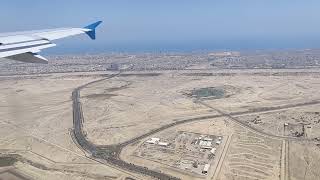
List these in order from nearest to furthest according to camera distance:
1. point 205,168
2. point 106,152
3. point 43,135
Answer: point 205,168
point 106,152
point 43,135

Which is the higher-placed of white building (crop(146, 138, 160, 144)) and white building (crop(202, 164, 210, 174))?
white building (crop(146, 138, 160, 144))

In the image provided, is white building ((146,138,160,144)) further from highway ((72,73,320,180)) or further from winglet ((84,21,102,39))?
winglet ((84,21,102,39))

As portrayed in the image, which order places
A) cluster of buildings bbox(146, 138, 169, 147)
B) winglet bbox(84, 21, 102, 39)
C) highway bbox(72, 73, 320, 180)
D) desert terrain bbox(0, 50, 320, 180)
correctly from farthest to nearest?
cluster of buildings bbox(146, 138, 169, 147) < highway bbox(72, 73, 320, 180) < desert terrain bbox(0, 50, 320, 180) < winglet bbox(84, 21, 102, 39)

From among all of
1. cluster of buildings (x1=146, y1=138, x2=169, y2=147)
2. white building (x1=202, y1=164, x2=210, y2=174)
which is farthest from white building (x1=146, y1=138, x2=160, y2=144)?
white building (x1=202, y1=164, x2=210, y2=174)

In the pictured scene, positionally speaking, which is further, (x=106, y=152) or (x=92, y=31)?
(x=106, y=152)

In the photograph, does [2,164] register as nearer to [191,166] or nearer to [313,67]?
[191,166]

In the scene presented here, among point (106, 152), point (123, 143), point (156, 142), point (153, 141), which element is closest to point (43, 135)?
point (106, 152)

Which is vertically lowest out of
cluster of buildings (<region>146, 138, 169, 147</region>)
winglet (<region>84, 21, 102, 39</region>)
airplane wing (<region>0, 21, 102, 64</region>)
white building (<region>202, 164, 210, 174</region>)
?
white building (<region>202, 164, 210, 174</region>)

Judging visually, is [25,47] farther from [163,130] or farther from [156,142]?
[163,130]

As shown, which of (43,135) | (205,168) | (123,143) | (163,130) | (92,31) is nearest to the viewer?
(92,31)

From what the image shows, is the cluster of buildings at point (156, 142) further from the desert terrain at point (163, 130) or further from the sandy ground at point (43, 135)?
the sandy ground at point (43, 135)

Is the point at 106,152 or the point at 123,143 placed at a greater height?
the point at 123,143
